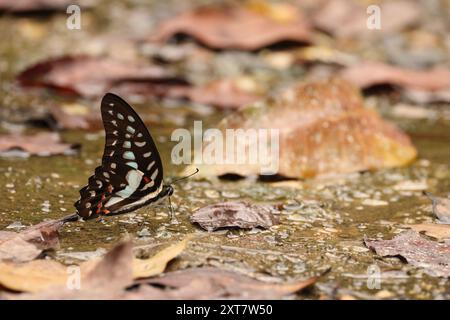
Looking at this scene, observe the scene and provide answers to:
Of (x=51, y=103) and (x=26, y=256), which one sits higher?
(x=51, y=103)

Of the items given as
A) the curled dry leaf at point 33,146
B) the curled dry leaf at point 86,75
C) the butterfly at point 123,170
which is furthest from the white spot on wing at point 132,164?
the curled dry leaf at point 86,75

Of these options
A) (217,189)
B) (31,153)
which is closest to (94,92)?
(31,153)

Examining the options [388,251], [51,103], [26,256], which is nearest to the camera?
[26,256]

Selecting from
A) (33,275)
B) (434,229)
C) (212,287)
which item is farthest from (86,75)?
(212,287)

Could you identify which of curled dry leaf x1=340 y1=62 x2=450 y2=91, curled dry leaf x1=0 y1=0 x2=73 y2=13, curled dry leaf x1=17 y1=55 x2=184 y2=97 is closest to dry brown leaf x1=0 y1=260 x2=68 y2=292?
curled dry leaf x1=17 y1=55 x2=184 y2=97

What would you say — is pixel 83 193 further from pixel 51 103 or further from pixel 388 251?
pixel 51 103
